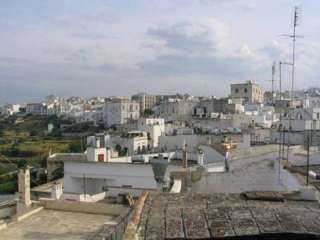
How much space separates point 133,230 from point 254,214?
1789 mm

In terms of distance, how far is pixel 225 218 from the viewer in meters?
5.59

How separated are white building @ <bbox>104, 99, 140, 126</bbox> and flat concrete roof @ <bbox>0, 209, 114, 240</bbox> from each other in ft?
170

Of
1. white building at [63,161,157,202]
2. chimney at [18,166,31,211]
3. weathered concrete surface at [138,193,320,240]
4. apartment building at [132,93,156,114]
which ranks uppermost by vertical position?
apartment building at [132,93,156,114]

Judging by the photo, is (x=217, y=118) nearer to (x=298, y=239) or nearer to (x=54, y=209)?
(x=54, y=209)

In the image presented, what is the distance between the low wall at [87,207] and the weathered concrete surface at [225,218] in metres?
2.09

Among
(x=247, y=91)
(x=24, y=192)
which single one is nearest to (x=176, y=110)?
(x=247, y=91)

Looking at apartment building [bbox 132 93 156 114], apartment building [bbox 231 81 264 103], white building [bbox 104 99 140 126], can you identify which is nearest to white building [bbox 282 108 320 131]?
apartment building [bbox 231 81 264 103]

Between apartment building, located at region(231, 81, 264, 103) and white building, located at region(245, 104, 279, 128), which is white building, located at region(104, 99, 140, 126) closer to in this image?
apartment building, located at region(231, 81, 264, 103)

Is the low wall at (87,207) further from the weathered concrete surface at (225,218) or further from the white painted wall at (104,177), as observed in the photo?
the white painted wall at (104,177)

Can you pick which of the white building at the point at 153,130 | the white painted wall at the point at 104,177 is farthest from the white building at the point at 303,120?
the white painted wall at the point at 104,177

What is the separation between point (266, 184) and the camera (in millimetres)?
11422

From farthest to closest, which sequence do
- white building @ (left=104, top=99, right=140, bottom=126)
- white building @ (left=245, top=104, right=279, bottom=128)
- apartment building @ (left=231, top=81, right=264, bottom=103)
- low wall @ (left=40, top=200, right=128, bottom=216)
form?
white building @ (left=104, top=99, right=140, bottom=126)
apartment building @ (left=231, top=81, right=264, bottom=103)
white building @ (left=245, top=104, right=279, bottom=128)
low wall @ (left=40, top=200, right=128, bottom=216)

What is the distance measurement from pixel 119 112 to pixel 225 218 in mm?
56690

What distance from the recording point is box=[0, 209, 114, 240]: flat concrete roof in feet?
24.6
